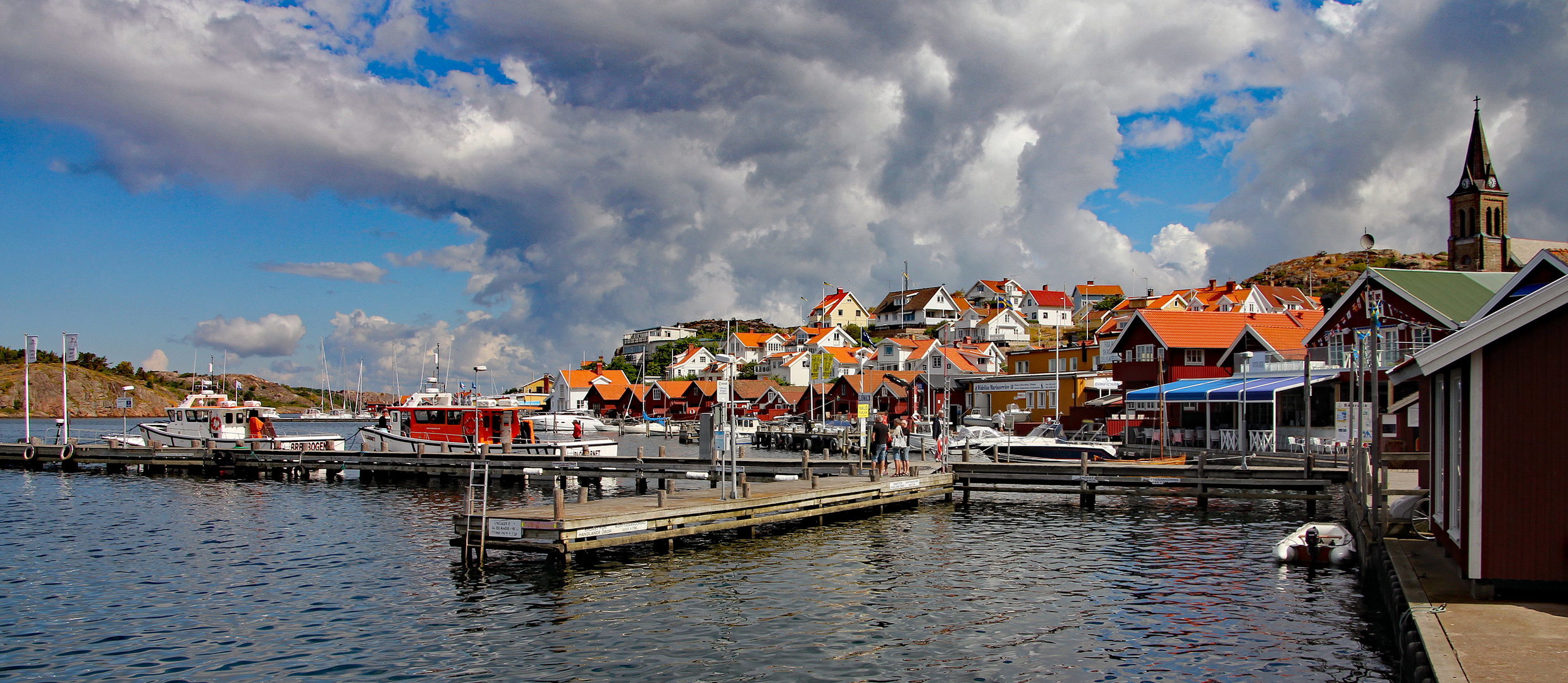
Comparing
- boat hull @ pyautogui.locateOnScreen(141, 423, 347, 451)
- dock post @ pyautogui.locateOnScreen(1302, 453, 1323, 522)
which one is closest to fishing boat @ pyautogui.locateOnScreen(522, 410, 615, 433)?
boat hull @ pyautogui.locateOnScreen(141, 423, 347, 451)

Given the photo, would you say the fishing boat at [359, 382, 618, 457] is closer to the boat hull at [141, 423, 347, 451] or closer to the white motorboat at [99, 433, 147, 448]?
the boat hull at [141, 423, 347, 451]

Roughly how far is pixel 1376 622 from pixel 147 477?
157 ft

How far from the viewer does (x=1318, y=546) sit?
20609 mm

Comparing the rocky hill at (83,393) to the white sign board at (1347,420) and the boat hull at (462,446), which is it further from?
the white sign board at (1347,420)

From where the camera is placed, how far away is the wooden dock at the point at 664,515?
20.2 metres

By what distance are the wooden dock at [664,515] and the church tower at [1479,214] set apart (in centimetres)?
9964

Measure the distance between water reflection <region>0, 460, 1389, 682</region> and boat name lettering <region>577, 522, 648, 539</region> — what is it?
747 mm

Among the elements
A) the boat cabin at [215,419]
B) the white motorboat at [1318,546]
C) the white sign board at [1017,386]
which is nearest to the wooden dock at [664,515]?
the white motorboat at [1318,546]

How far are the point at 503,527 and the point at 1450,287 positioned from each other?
37.8 metres

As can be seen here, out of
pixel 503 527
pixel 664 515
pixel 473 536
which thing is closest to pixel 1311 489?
pixel 664 515

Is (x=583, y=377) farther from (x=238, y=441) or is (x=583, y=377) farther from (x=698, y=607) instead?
(x=698, y=607)

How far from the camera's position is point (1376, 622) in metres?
16.0

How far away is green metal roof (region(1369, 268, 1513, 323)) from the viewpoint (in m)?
37.5

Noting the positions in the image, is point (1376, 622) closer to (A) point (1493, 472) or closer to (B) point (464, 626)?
(A) point (1493, 472)
